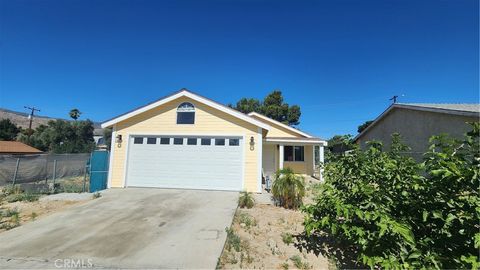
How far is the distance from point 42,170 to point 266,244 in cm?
1231

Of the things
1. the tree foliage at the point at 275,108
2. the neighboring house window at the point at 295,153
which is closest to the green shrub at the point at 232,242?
the neighboring house window at the point at 295,153

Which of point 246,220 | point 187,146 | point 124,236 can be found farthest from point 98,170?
point 246,220

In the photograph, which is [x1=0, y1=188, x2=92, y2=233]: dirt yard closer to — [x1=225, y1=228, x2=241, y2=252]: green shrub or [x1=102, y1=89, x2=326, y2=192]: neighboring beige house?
[x1=102, y1=89, x2=326, y2=192]: neighboring beige house

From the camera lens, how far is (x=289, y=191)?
8039 millimetres

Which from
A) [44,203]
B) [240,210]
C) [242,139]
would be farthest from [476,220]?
[44,203]

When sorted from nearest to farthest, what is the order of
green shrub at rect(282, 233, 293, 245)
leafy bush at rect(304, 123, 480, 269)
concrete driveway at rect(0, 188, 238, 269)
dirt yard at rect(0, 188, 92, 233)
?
leafy bush at rect(304, 123, 480, 269) → concrete driveway at rect(0, 188, 238, 269) → green shrub at rect(282, 233, 293, 245) → dirt yard at rect(0, 188, 92, 233)

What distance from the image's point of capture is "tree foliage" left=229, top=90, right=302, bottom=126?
1510 inches

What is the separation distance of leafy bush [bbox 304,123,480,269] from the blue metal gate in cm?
936

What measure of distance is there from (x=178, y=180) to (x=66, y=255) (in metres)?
6.55

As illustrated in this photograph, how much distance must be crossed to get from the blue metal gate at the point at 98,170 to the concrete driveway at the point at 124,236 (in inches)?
97.6

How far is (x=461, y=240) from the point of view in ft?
11.1

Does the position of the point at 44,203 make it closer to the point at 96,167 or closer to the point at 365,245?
the point at 96,167

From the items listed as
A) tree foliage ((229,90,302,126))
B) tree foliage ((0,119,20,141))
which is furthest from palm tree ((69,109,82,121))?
tree foliage ((229,90,302,126))

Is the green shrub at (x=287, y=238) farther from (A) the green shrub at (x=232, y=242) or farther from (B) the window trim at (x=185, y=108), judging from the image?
(B) the window trim at (x=185, y=108)
